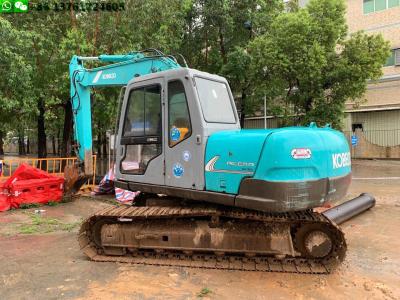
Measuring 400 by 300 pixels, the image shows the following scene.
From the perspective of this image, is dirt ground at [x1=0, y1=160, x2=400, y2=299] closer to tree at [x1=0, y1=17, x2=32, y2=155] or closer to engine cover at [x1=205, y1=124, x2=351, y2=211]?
engine cover at [x1=205, y1=124, x2=351, y2=211]

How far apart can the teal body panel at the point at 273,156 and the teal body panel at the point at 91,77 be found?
2.87 metres

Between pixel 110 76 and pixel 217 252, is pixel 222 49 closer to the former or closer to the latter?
pixel 110 76

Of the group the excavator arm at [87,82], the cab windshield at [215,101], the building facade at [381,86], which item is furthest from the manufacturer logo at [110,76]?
the building facade at [381,86]

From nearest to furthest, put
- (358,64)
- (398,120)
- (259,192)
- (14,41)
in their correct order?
(259,192)
(14,41)
(358,64)
(398,120)

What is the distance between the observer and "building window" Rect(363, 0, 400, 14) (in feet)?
83.0

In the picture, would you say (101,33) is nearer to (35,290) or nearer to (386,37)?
(35,290)

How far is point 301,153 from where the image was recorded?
4.69 m

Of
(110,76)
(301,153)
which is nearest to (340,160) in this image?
(301,153)

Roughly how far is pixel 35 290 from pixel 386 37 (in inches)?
1048

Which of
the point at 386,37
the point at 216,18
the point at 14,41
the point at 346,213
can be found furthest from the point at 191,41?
the point at 346,213

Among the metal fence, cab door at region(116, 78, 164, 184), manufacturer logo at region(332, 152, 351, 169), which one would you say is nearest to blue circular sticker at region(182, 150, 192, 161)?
cab door at region(116, 78, 164, 184)

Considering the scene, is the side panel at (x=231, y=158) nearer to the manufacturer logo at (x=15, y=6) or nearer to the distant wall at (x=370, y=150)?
the manufacturer logo at (x=15, y=6)

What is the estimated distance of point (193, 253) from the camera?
5695mm

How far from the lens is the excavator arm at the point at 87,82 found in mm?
7641
